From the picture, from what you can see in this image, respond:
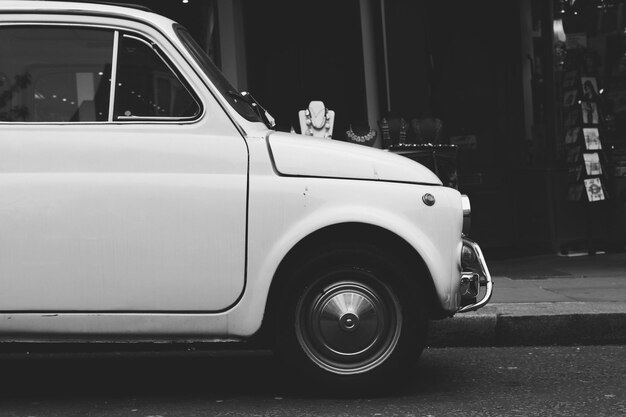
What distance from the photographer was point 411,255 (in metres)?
5.03

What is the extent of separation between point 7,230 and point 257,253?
1173mm

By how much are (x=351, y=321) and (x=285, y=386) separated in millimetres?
723

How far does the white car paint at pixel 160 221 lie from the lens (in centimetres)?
478

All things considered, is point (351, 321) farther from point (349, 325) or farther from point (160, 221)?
point (160, 221)

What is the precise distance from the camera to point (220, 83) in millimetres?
5188

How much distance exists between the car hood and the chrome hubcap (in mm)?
537

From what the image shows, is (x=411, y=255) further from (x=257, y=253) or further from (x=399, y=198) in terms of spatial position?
(x=257, y=253)

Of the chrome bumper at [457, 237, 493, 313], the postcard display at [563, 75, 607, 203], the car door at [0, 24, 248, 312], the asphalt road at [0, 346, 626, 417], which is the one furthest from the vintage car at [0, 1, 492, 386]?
the postcard display at [563, 75, 607, 203]

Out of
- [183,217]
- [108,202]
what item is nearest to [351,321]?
[183,217]

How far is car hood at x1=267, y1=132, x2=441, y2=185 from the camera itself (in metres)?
4.91

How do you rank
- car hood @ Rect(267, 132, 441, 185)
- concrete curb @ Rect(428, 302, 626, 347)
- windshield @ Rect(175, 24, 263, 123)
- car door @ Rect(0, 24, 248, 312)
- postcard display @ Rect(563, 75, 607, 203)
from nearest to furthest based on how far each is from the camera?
car door @ Rect(0, 24, 248, 312) < car hood @ Rect(267, 132, 441, 185) < windshield @ Rect(175, 24, 263, 123) < concrete curb @ Rect(428, 302, 626, 347) < postcard display @ Rect(563, 75, 607, 203)

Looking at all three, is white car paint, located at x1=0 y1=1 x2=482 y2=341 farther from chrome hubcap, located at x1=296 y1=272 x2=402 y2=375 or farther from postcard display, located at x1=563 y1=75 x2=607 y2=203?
postcard display, located at x1=563 y1=75 x2=607 y2=203

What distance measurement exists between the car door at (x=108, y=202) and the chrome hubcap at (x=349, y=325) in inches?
15.5

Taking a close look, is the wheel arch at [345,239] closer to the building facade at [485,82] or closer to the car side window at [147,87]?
the car side window at [147,87]
